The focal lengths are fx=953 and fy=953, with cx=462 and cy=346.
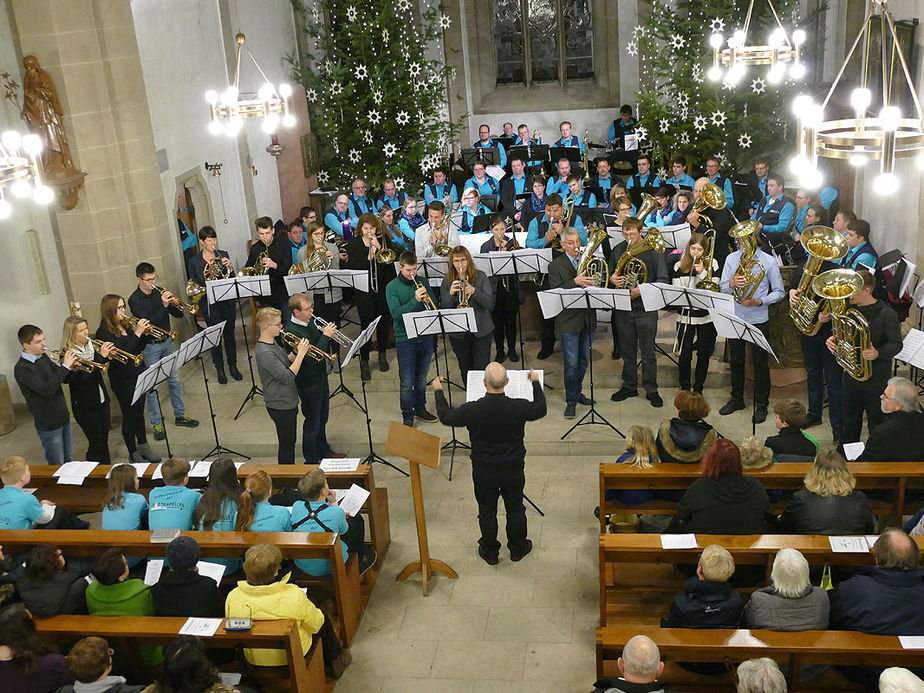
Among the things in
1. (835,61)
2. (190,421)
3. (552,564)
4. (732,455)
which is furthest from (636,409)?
(835,61)

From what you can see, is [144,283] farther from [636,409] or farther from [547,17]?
[547,17]

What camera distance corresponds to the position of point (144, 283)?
865cm

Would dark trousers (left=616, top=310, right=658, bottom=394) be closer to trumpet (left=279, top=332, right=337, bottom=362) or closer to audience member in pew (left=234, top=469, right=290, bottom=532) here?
trumpet (left=279, top=332, right=337, bottom=362)

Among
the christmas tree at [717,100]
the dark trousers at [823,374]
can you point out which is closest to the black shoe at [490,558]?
the dark trousers at [823,374]

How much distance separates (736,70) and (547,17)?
843cm

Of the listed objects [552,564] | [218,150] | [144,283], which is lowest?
[552,564]

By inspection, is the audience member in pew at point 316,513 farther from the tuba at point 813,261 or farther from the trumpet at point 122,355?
the tuba at point 813,261

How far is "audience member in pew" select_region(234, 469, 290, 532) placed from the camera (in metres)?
6.02

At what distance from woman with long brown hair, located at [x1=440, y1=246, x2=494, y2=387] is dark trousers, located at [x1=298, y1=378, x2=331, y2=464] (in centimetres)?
136

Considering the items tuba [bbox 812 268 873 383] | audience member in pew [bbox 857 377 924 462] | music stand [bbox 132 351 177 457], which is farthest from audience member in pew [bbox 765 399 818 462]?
music stand [bbox 132 351 177 457]

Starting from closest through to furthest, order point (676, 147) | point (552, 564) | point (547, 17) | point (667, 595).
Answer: point (667, 595) < point (552, 564) < point (676, 147) < point (547, 17)

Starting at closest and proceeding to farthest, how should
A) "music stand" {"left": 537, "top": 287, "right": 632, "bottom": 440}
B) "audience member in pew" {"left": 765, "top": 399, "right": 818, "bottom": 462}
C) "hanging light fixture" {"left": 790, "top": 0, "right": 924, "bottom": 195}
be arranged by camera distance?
1. "hanging light fixture" {"left": 790, "top": 0, "right": 924, "bottom": 195}
2. "audience member in pew" {"left": 765, "top": 399, "right": 818, "bottom": 462}
3. "music stand" {"left": 537, "top": 287, "right": 632, "bottom": 440}

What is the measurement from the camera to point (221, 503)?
20.0ft

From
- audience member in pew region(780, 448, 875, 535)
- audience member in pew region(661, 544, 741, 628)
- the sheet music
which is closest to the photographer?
audience member in pew region(661, 544, 741, 628)
